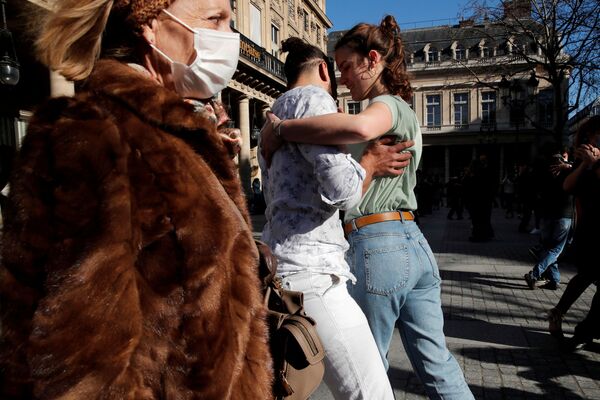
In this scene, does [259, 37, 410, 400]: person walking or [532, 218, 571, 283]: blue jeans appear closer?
[259, 37, 410, 400]: person walking

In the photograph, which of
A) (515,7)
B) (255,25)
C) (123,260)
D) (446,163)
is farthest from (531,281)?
(446,163)

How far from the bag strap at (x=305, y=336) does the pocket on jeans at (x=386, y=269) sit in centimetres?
58

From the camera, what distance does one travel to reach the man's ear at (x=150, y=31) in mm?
1447

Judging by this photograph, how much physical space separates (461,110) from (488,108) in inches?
109

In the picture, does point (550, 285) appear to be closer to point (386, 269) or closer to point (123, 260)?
point (386, 269)

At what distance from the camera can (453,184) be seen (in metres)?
20.0

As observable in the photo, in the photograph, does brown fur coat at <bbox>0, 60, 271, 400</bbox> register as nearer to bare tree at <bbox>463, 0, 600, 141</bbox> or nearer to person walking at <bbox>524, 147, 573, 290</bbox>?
person walking at <bbox>524, 147, 573, 290</bbox>

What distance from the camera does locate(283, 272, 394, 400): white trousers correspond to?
1630mm

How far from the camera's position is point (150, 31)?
1.46 m

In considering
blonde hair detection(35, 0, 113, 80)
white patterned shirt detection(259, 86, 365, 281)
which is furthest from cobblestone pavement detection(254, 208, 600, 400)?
blonde hair detection(35, 0, 113, 80)

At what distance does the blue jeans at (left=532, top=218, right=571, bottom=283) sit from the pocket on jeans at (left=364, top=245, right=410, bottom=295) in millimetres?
5221

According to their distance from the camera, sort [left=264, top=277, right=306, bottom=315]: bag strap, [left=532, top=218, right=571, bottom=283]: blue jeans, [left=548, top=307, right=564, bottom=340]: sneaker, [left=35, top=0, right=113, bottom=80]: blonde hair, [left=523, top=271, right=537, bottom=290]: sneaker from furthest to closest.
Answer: [left=523, top=271, right=537, bottom=290]: sneaker, [left=532, top=218, right=571, bottom=283]: blue jeans, [left=548, top=307, right=564, bottom=340]: sneaker, [left=264, top=277, right=306, bottom=315]: bag strap, [left=35, top=0, right=113, bottom=80]: blonde hair

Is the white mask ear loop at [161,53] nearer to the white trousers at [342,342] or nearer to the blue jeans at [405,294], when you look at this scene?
the white trousers at [342,342]

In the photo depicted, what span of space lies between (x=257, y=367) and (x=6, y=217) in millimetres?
716
